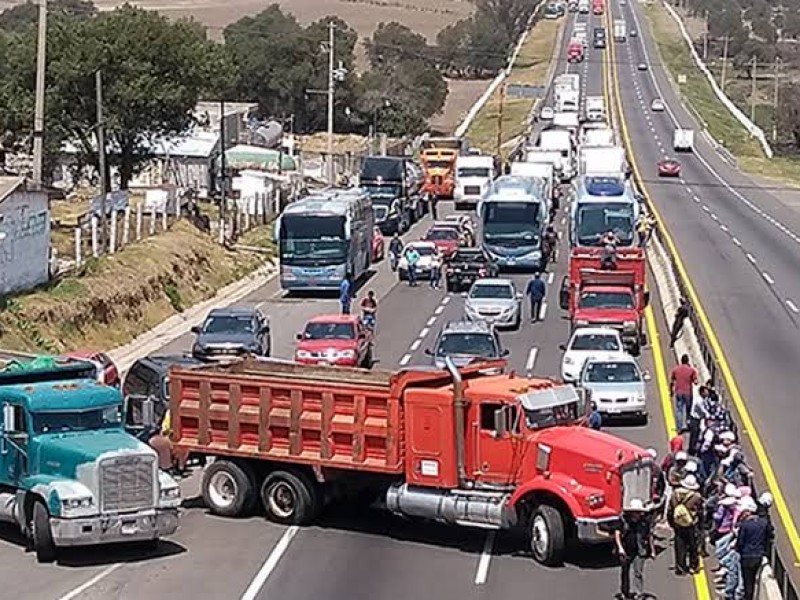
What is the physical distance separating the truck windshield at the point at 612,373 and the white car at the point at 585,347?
199 centimetres

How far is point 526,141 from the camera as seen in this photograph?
382ft

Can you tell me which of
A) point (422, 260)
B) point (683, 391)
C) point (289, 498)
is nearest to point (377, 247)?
point (422, 260)

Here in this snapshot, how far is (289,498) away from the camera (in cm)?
2620

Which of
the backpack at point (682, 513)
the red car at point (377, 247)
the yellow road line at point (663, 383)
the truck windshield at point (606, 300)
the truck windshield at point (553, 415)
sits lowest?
the red car at point (377, 247)

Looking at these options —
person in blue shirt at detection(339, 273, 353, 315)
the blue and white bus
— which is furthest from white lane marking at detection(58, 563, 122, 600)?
the blue and white bus

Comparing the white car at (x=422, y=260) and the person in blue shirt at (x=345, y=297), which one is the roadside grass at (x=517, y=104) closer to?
the white car at (x=422, y=260)

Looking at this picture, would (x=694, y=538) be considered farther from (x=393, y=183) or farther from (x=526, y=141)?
(x=526, y=141)

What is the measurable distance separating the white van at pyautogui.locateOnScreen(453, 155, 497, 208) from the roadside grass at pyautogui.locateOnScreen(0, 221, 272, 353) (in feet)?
79.9

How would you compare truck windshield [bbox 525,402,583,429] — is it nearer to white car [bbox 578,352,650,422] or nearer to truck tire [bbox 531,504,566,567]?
truck tire [bbox 531,504,566,567]

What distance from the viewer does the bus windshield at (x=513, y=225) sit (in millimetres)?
60281

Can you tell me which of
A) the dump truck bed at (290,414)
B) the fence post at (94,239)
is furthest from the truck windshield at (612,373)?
the fence post at (94,239)

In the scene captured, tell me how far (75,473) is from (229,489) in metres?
3.65

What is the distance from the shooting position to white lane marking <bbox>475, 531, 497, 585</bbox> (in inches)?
914

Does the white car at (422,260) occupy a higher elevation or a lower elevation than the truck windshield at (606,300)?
lower
